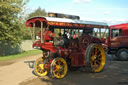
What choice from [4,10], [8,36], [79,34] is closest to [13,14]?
[4,10]

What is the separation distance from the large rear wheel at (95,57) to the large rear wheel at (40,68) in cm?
204

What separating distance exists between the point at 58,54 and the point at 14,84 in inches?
85.8

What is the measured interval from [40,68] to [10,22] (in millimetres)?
8435

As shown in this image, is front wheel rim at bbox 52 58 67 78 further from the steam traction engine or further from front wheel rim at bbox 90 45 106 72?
front wheel rim at bbox 90 45 106 72

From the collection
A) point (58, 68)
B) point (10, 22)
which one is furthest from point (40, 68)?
point (10, 22)

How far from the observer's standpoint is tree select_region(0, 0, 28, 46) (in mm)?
13672

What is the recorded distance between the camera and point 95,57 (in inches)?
313

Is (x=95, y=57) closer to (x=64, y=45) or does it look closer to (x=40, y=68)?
(x=64, y=45)

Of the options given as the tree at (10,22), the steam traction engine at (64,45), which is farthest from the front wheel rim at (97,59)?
the tree at (10,22)

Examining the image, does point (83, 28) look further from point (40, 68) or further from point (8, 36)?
point (8, 36)

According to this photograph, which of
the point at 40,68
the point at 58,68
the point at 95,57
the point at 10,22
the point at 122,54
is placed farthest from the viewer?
the point at 10,22

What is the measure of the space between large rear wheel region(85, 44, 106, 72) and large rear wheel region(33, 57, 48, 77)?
2041 mm

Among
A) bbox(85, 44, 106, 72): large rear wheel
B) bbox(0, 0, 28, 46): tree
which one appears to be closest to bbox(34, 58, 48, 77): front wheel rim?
bbox(85, 44, 106, 72): large rear wheel

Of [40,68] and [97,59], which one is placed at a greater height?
[97,59]
